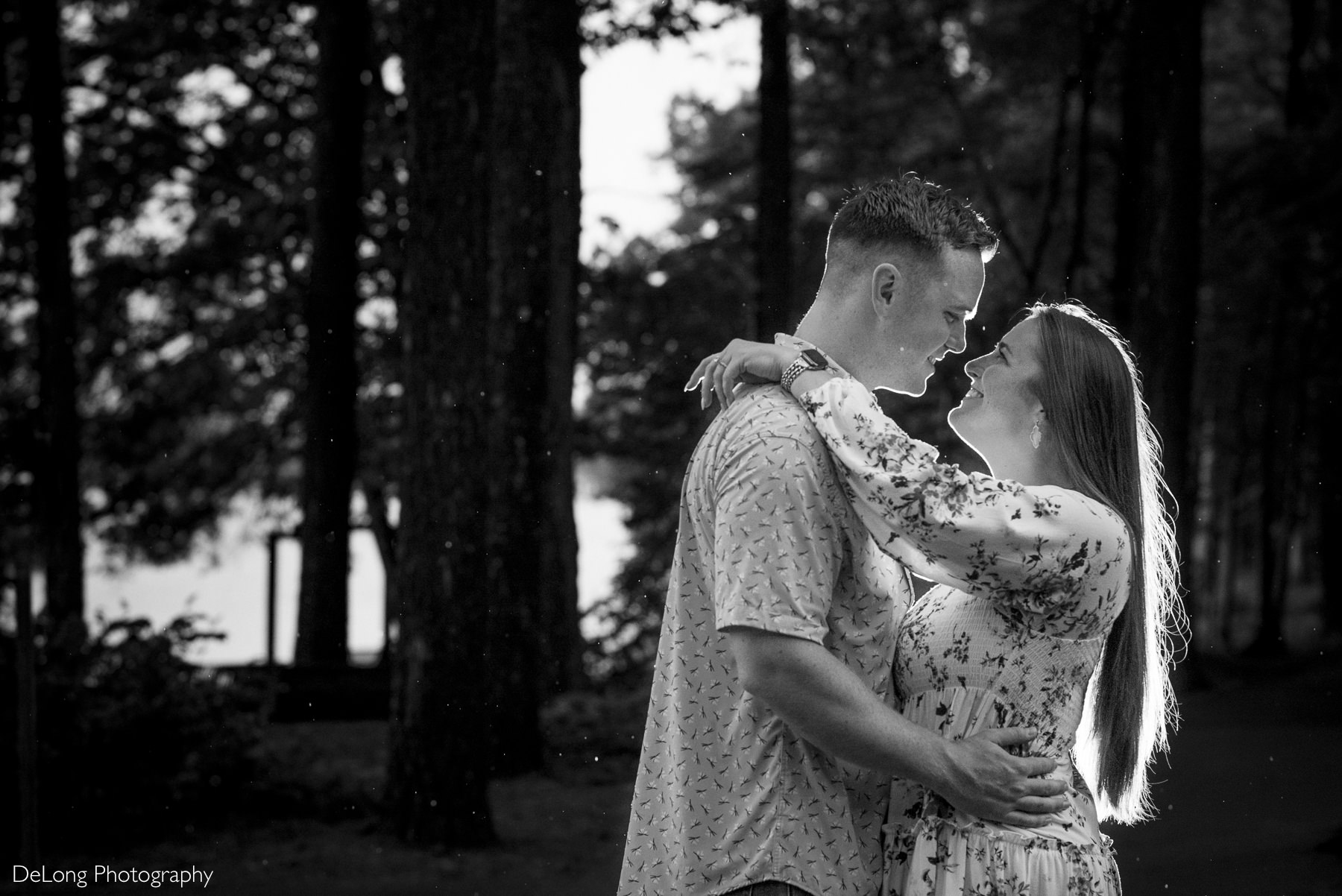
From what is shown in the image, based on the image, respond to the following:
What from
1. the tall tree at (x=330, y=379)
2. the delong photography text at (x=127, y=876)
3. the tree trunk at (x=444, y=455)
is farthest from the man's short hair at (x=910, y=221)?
the tall tree at (x=330, y=379)

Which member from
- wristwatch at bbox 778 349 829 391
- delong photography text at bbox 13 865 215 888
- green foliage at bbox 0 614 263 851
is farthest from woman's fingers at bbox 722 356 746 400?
green foliage at bbox 0 614 263 851

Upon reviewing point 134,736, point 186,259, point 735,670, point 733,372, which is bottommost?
point 134,736

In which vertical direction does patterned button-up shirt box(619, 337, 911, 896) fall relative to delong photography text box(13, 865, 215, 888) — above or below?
above

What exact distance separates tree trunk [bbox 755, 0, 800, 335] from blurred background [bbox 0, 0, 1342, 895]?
43 mm

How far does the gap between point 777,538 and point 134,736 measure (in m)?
7.04

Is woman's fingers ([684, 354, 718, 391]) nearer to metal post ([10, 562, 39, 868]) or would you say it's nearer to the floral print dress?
the floral print dress

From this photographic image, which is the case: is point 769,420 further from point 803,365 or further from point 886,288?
point 886,288

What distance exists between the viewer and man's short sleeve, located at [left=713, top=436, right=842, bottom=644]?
94.5 inches

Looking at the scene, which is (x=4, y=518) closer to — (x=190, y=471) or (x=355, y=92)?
(x=190, y=471)

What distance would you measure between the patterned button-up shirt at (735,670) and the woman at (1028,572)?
→ 8cm

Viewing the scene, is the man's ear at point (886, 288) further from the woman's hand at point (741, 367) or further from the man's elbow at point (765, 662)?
the man's elbow at point (765, 662)

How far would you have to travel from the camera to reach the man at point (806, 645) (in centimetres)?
241

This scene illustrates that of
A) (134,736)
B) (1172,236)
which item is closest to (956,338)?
(134,736)

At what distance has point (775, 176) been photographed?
15594 millimetres
